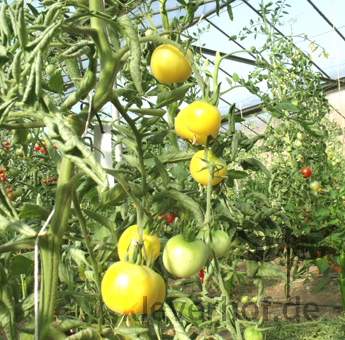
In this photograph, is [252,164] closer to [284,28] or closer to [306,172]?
[306,172]

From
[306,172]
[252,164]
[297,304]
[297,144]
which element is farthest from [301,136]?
[252,164]

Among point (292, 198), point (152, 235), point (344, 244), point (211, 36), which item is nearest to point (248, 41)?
point (211, 36)

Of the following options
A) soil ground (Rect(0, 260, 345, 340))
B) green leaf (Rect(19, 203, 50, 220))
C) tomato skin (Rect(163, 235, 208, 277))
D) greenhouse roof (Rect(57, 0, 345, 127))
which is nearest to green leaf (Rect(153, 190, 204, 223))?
tomato skin (Rect(163, 235, 208, 277))

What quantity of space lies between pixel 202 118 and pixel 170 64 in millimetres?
86

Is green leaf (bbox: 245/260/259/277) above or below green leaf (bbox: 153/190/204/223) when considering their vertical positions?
below

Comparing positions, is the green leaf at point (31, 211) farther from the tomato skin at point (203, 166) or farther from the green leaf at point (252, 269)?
the green leaf at point (252, 269)

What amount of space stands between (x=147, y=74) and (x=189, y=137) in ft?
0.75

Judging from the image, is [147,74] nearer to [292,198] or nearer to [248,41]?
[292,198]

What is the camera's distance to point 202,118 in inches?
17.4

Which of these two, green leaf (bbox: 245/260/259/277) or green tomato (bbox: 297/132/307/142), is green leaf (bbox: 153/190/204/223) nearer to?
green leaf (bbox: 245/260/259/277)

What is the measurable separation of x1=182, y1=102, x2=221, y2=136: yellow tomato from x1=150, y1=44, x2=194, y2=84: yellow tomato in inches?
2.0

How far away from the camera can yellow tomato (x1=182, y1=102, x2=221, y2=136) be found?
1.46 feet

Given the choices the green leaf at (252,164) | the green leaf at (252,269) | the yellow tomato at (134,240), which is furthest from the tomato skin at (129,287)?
the green leaf at (252,269)

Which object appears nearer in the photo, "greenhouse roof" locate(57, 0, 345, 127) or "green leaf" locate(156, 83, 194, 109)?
"green leaf" locate(156, 83, 194, 109)
